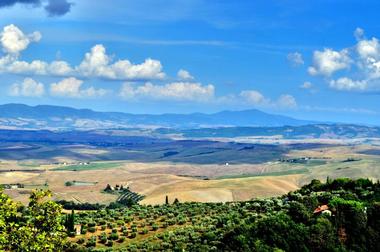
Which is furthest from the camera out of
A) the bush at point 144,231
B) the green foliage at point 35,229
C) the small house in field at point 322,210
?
the bush at point 144,231

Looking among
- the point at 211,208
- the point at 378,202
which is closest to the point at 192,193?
the point at 211,208

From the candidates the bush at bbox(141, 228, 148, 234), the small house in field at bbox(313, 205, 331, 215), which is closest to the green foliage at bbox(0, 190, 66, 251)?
the bush at bbox(141, 228, 148, 234)

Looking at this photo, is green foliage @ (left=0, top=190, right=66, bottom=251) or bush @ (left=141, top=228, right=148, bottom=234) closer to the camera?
green foliage @ (left=0, top=190, right=66, bottom=251)

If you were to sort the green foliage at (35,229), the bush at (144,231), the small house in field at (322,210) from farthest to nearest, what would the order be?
the bush at (144,231) → the small house in field at (322,210) → the green foliage at (35,229)

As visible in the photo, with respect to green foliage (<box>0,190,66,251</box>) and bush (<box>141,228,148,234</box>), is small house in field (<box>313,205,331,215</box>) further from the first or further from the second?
green foliage (<box>0,190,66,251</box>)

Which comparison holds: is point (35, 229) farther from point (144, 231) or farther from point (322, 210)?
point (144, 231)

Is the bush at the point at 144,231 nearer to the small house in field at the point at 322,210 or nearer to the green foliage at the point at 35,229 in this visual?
the small house in field at the point at 322,210

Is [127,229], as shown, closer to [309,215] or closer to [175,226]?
[175,226]

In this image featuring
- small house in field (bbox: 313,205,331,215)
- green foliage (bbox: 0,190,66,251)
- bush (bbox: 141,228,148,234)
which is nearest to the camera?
green foliage (bbox: 0,190,66,251)

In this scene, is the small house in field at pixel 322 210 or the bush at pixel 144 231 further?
the bush at pixel 144 231

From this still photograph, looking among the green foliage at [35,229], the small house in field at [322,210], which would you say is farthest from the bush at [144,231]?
the green foliage at [35,229]

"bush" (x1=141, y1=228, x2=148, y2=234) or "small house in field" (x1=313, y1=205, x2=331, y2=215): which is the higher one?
"small house in field" (x1=313, y1=205, x2=331, y2=215)
